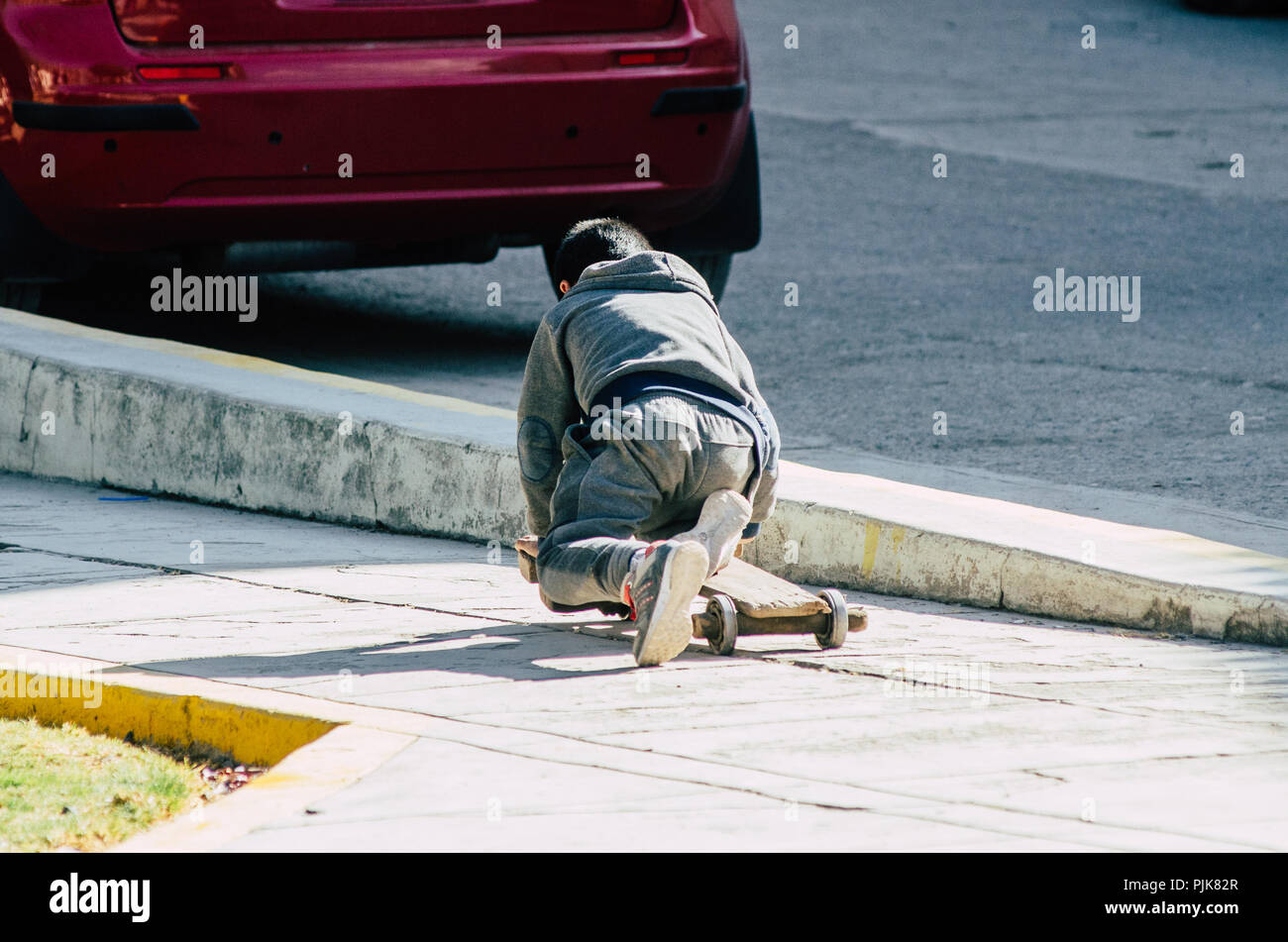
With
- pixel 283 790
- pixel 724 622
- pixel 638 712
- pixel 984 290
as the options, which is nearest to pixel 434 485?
pixel 724 622

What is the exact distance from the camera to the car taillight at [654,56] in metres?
6.25

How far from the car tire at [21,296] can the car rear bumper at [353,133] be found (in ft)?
1.70

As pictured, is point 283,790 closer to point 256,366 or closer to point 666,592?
point 666,592

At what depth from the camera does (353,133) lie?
6.07 metres

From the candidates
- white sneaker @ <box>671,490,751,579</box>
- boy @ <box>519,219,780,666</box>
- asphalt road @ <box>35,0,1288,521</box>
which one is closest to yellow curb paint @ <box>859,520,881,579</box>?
boy @ <box>519,219,780,666</box>

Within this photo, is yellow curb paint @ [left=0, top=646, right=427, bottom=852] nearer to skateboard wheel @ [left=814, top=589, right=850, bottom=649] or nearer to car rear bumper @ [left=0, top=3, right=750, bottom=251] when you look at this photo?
skateboard wheel @ [left=814, top=589, right=850, bottom=649]

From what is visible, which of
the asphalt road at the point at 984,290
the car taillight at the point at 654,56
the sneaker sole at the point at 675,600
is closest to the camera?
the sneaker sole at the point at 675,600

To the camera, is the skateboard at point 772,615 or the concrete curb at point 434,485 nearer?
the skateboard at point 772,615

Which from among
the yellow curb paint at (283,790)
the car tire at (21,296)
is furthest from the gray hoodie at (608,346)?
the car tire at (21,296)

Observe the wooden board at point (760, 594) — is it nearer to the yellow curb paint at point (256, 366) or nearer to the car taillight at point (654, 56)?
the yellow curb paint at point (256, 366)
